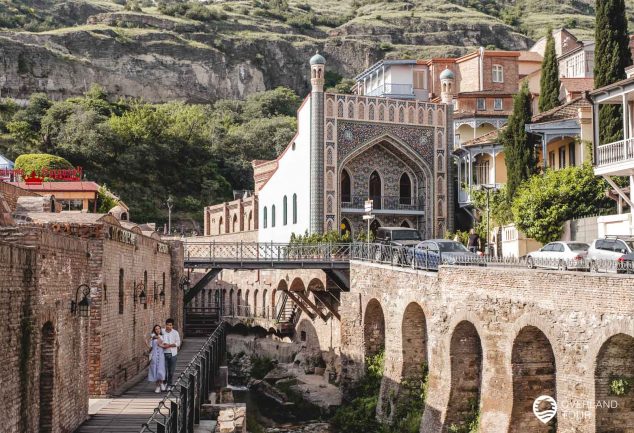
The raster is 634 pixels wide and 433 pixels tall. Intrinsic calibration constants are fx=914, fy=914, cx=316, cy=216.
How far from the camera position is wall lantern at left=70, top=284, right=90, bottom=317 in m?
16.7

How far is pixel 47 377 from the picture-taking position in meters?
14.3

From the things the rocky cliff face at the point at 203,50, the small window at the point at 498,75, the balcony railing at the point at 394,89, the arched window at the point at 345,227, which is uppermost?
the rocky cliff face at the point at 203,50

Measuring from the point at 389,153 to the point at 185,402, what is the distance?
105 feet

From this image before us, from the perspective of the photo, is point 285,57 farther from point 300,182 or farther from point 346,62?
point 300,182

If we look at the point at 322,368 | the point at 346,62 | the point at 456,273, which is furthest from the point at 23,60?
the point at 456,273

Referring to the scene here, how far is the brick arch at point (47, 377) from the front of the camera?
45.8 ft

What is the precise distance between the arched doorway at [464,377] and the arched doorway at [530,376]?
2.98 metres

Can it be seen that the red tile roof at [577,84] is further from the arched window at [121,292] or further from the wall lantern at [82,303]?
the wall lantern at [82,303]

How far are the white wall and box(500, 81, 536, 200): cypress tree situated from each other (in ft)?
34.4

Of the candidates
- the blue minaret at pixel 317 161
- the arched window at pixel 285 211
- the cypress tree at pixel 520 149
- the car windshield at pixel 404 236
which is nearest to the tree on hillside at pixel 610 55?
the cypress tree at pixel 520 149

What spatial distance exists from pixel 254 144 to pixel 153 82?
92.7 ft

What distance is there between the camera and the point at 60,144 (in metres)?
79.8

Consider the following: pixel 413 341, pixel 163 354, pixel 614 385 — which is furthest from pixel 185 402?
pixel 413 341

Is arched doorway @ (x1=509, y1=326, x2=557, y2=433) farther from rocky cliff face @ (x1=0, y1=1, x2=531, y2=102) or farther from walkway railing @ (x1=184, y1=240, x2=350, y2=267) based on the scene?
rocky cliff face @ (x1=0, y1=1, x2=531, y2=102)
